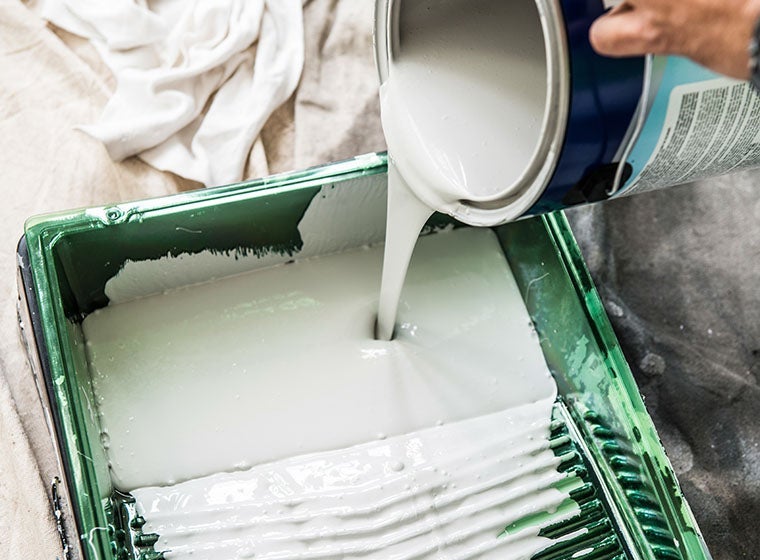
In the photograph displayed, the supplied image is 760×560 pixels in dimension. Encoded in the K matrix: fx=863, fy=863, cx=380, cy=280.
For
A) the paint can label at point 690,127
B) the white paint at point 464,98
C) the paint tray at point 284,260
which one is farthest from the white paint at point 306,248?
the paint can label at point 690,127

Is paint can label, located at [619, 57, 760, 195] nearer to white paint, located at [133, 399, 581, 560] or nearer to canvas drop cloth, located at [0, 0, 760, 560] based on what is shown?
white paint, located at [133, 399, 581, 560]

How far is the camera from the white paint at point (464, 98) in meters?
0.76

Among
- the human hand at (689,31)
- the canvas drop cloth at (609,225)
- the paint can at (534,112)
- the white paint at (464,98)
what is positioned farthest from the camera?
the canvas drop cloth at (609,225)

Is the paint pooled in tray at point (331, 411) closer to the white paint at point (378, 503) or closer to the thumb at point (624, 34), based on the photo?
the white paint at point (378, 503)

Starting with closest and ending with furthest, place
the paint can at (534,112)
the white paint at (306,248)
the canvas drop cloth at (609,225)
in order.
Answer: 1. the paint can at (534,112)
2. the white paint at (306,248)
3. the canvas drop cloth at (609,225)

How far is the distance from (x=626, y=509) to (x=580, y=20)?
0.59 metres

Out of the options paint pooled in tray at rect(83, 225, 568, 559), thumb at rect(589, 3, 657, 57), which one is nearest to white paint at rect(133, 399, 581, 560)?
paint pooled in tray at rect(83, 225, 568, 559)

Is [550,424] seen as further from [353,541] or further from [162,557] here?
[162,557]

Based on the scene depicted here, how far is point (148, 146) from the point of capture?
120 centimetres

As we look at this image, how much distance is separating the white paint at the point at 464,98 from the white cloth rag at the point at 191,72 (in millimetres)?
420

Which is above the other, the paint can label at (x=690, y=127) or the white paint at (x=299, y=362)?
the white paint at (x=299, y=362)

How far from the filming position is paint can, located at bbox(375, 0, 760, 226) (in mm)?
615

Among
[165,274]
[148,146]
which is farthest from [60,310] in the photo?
[148,146]

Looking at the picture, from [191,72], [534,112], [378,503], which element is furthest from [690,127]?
[191,72]
